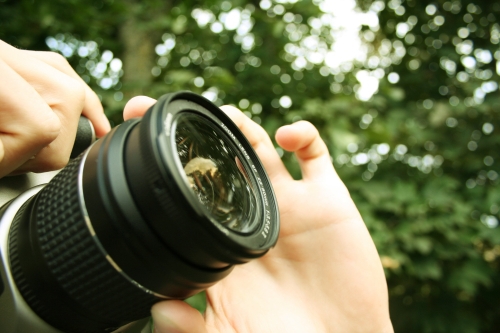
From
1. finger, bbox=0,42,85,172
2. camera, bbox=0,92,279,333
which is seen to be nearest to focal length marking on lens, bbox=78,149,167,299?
camera, bbox=0,92,279,333

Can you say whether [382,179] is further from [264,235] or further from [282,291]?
[264,235]

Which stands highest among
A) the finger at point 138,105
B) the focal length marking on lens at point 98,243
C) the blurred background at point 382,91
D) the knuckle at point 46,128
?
the knuckle at point 46,128

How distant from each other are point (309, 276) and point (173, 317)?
256mm

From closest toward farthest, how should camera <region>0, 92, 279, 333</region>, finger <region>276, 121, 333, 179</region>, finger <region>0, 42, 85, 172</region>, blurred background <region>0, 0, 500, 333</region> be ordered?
camera <region>0, 92, 279, 333</region>
finger <region>0, 42, 85, 172</region>
finger <region>276, 121, 333, 179</region>
blurred background <region>0, 0, 500, 333</region>

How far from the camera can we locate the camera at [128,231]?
0.36m

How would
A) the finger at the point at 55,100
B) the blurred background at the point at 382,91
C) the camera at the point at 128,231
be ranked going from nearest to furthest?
the camera at the point at 128,231 < the finger at the point at 55,100 < the blurred background at the point at 382,91

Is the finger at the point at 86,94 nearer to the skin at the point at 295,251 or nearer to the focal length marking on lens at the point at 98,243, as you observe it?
the skin at the point at 295,251

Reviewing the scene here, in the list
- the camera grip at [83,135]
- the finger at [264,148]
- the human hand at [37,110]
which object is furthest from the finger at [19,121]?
the finger at [264,148]

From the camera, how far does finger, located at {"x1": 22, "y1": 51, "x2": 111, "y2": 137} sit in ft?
1.80

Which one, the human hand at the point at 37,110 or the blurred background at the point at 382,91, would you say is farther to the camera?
the blurred background at the point at 382,91

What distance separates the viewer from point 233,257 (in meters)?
0.38

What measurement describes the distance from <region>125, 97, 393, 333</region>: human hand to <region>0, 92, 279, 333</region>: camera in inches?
5.9

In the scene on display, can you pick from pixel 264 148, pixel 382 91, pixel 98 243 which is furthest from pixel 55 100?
pixel 382 91

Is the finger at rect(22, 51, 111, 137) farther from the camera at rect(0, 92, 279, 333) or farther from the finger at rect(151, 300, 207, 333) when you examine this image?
the finger at rect(151, 300, 207, 333)
